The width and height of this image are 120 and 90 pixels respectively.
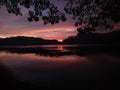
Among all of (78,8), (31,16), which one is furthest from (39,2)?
(78,8)

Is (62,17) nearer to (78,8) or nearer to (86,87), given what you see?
(78,8)

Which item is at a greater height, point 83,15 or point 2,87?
point 83,15

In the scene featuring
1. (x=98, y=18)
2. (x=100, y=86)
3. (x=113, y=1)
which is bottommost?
(x=100, y=86)

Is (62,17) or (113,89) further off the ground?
(62,17)

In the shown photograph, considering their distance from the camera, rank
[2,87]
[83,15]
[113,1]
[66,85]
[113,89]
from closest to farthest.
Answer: [113,1] < [83,15] < [2,87] < [113,89] < [66,85]

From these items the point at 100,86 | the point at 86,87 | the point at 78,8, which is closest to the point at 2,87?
the point at 86,87

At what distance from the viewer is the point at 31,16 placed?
336 inches

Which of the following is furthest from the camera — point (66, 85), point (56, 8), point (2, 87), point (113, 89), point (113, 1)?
point (66, 85)

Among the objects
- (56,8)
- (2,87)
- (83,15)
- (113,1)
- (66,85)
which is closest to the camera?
(113,1)

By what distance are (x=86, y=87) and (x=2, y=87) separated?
9.77 meters

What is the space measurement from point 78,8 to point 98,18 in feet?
3.76

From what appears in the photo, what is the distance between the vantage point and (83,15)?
973 centimetres

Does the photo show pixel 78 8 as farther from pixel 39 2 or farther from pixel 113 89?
pixel 113 89

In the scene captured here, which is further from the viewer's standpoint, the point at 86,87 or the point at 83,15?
the point at 86,87
